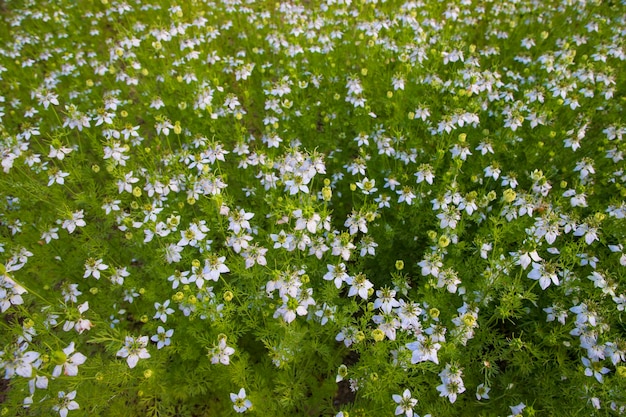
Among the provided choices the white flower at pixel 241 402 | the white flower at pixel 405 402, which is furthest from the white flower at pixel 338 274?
the white flower at pixel 241 402

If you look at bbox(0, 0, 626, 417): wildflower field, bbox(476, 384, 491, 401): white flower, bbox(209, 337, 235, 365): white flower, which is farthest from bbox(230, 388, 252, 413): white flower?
bbox(476, 384, 491, 401): white flower

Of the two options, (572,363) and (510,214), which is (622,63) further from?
(572,363)

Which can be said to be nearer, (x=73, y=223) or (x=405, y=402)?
(x=405, y=402)

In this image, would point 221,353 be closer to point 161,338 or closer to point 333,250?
point 161,338

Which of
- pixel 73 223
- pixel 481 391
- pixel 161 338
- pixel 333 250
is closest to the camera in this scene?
pixel 333 250

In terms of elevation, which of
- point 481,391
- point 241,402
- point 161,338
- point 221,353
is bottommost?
point 161,338

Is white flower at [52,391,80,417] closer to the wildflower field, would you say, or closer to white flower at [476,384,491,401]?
the wildflower field

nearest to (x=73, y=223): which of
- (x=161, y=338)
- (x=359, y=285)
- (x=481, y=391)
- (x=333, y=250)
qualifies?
(x=161, y=338)

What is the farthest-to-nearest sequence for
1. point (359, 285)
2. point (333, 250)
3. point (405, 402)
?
point (333, 250) → point (359, 285) → point (405, 402)

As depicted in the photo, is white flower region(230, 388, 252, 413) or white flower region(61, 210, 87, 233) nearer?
white flower region(230, 388, 252, 413)
